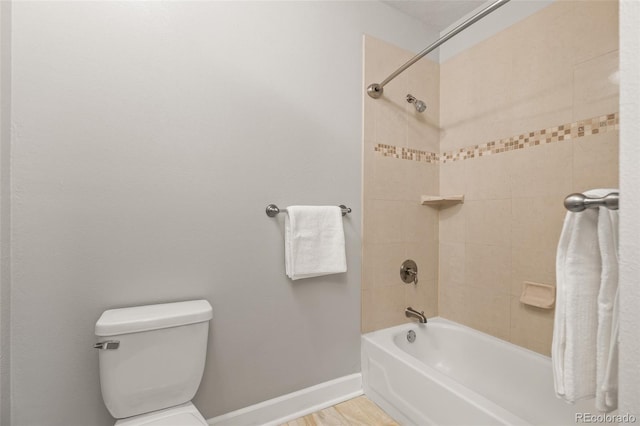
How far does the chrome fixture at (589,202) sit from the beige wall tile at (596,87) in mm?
939

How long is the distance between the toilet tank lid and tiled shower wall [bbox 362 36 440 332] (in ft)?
3.18

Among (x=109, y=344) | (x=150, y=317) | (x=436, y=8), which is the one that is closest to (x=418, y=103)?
(x=436, y=8)

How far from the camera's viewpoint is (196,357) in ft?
3.77

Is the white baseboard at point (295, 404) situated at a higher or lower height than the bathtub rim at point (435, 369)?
lower

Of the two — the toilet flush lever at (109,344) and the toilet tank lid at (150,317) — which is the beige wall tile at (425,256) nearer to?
the toilet tank lid at (150,317)

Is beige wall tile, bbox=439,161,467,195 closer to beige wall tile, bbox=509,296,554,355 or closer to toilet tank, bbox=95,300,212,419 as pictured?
beige wall tile, bbox=509,296,554,355

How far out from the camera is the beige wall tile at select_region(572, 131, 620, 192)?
1254mm

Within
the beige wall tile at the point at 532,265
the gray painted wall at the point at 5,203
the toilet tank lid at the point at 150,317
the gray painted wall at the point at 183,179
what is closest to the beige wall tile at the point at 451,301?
the beige wall tile at the point at 532,265

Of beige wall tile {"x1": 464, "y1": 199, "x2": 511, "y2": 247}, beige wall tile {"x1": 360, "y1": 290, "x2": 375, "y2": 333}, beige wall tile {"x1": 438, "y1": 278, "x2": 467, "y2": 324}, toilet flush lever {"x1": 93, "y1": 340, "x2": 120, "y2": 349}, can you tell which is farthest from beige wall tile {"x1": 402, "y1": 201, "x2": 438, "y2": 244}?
toilet flush lever {"x1": 93, "y1": 340, "x2": 120, "y2": 349}

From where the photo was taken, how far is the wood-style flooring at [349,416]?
1.45m

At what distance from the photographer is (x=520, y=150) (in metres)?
1.60

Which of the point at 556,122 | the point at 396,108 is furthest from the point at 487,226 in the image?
the point at 396,108

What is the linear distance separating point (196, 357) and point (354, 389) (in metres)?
1.00

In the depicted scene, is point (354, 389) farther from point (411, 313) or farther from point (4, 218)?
point (4, 218)
